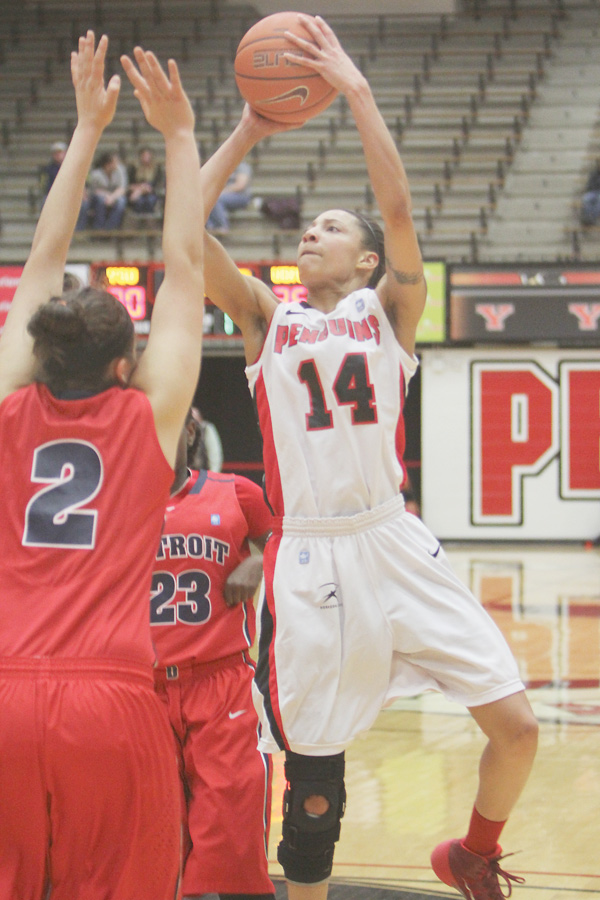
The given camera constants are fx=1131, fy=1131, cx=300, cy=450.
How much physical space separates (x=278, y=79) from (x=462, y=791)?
297 centimetres

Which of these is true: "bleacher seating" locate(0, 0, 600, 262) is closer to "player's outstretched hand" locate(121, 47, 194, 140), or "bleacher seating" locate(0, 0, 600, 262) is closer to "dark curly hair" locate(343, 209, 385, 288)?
"dark curly hair" locate(343, 209, 385, 288)

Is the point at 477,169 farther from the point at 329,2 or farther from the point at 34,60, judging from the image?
the point at 34,60

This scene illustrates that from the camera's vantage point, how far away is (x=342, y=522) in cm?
311

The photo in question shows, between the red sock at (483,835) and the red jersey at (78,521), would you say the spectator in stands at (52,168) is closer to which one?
the red sock at (483,835)

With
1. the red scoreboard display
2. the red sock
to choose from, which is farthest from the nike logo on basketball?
the red scoreboard display

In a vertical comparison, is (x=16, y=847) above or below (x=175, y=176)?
below

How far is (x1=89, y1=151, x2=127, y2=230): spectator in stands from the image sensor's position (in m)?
16.1

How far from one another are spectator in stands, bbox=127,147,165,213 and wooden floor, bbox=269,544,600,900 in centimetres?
987

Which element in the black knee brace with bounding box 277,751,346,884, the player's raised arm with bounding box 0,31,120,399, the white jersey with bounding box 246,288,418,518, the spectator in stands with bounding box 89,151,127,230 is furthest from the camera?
the spectator in stands with bounding box 89,151,127,230

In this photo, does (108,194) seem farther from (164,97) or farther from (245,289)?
(164,97)

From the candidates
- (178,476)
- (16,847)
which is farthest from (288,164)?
(16,847)

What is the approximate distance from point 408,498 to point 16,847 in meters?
11.4

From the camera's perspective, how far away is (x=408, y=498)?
521 inches

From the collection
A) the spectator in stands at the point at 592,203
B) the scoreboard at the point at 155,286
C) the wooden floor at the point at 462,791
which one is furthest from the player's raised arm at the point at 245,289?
the spectator in stands at the point at 592,203
